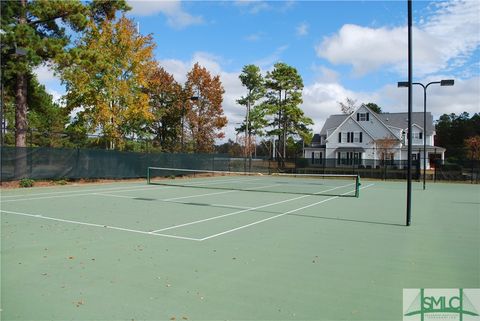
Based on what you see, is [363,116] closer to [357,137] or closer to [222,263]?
[357,137]

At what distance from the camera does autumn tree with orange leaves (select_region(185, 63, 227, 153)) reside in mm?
41719

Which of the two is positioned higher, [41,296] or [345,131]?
[345,131]

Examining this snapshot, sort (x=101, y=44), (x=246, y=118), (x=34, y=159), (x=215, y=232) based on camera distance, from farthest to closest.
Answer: (x=246, y=118), (x=101, y=44), (x=34, y=159), (x=215, y=232)

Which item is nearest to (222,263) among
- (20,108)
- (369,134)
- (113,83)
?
(20,108)

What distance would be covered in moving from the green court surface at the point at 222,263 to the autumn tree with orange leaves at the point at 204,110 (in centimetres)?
2989

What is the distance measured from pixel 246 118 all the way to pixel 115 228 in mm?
43767

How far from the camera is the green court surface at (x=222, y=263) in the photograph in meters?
4.40

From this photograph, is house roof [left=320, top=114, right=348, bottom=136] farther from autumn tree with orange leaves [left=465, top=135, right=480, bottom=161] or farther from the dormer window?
autumn tree with orange leaves [left=465, top=135, right=480, bottom=161]

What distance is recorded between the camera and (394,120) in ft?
180

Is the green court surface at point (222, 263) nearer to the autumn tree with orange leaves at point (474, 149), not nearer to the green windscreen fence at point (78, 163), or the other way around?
the green windscreen fence at point (78, 163)

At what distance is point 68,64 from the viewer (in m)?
20.9

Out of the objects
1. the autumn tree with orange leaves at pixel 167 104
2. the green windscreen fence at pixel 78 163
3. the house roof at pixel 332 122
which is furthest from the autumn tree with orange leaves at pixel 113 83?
the house roof at pixel 332 122

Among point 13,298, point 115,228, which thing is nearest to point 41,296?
point 13,298

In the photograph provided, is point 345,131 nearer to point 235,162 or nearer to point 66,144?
point 235,162
